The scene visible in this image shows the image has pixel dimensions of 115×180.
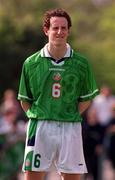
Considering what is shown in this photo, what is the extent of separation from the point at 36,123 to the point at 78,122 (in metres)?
0.43

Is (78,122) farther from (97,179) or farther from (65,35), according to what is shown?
(97,179)

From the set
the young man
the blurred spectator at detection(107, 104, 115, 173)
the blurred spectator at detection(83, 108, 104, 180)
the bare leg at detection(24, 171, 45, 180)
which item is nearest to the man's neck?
the young man

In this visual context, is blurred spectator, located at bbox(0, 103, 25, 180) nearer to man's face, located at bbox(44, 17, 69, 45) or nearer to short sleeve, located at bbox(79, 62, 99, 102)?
short sleeve, located at bbox(79, 62, 99, 102)

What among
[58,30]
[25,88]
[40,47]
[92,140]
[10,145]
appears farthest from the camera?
[40,47]

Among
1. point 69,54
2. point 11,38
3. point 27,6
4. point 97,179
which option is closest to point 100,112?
point 97,179

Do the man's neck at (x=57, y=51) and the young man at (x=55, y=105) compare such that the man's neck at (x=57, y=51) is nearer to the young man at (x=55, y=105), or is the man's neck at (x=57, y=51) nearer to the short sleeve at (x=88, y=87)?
the young man at (x=55, y=105)

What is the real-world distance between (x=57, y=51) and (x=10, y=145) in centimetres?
802

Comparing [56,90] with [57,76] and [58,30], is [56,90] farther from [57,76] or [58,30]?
[58,30]

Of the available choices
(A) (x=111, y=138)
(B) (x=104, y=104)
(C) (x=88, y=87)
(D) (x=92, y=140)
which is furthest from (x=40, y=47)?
(C) (x=88, y=87)

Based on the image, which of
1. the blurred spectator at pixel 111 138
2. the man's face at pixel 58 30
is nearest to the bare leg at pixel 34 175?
the man's face at pixel 58 30

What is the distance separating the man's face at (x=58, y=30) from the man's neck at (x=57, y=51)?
80 millimetres

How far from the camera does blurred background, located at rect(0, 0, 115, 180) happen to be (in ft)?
60.8

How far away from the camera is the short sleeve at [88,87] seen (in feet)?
34.9

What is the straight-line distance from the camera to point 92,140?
19.1 meters
